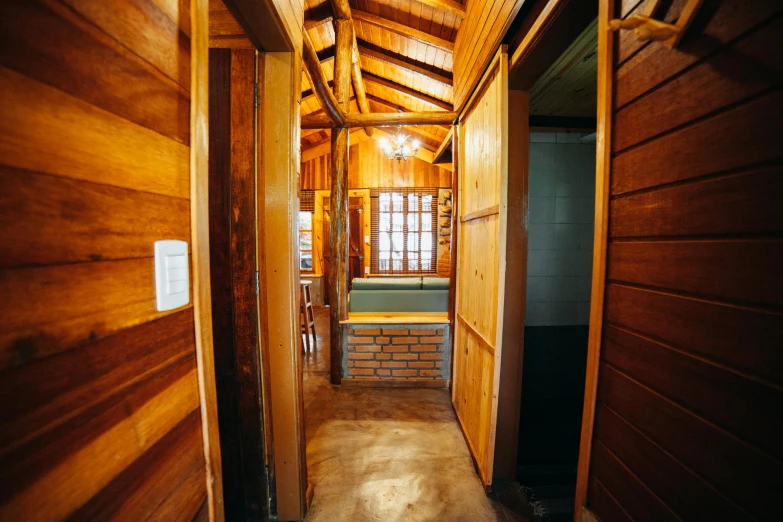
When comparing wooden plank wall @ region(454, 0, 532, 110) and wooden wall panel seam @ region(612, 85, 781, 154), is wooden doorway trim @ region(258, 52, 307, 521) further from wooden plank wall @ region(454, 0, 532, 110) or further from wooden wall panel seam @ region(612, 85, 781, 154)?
wooden wall panel seam @ region(612, 85, 781, 154)

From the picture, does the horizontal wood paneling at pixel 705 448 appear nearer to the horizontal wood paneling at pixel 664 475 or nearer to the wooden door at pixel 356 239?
the horizontal wood paneling at pixel 664 475

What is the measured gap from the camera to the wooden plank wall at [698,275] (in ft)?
1.82

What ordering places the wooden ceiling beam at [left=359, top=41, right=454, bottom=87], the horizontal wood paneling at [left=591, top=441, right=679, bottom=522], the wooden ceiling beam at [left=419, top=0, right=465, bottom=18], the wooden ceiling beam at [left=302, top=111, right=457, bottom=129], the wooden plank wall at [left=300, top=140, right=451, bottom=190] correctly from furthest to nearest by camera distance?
the wooden plank wall at [left=300, top=140, right=451, bottom=190], the wooden ceiling beam at [left=359, top=41, right=454, bottom=87], the wooden ceiling beam at [left=302, top=111, right=457, bottom=129], the wooden ceiling beam at [left=419, top=0, right=465, bottom=18], the horizontal wood paneling at [left=591, top=441, right=679, bottom=522]

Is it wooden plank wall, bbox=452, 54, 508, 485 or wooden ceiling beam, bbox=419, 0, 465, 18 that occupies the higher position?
wooden ceiling beam, bbox=419, 0, 465, 18

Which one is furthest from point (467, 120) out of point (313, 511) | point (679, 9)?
point (313, 511)

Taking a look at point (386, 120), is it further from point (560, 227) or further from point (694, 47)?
point (694, 47)

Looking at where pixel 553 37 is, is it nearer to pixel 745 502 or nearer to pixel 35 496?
pixel 745 502

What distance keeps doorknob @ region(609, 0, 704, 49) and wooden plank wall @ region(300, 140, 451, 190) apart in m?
6.47

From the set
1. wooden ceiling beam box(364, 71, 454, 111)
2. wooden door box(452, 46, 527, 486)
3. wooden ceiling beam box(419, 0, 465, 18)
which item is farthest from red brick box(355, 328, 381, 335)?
wooden ceiling beam box(364, 71, 454, 111)

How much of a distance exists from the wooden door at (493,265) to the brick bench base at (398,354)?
905mm

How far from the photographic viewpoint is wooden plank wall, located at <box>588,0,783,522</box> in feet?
1.82

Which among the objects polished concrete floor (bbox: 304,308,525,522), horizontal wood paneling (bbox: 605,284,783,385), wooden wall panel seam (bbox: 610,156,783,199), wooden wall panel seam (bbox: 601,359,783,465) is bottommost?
polished concrete floor (bbox: 304,308,525,522)

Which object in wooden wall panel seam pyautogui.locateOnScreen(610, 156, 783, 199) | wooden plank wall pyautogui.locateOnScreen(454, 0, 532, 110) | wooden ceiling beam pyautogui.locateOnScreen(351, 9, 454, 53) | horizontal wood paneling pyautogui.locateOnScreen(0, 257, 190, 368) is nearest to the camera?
horizontal wood paneling pyautogui.locateOnScreen(0, 257, 190, 368)

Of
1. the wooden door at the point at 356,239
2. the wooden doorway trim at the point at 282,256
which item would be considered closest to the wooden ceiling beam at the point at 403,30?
the wooden doorway trim at the point at 282,256
